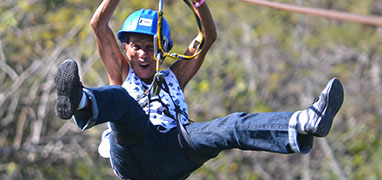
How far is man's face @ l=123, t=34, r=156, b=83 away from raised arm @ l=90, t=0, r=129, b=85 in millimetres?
75

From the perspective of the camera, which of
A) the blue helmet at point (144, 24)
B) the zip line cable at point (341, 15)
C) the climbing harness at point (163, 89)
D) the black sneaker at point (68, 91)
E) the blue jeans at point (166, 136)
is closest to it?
the zip line cable at point (341, 15)

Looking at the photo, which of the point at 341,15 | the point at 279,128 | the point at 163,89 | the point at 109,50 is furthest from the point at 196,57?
the point at 341,15

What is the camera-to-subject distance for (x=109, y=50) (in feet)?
15.3

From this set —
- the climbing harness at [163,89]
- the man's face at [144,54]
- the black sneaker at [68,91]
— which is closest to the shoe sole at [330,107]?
the climbing harness at [163,89]

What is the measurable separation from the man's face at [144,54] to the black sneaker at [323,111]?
1.43m

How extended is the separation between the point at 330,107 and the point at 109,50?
65.7 inches

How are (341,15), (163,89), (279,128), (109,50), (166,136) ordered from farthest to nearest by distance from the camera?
1. (109,50)
2. (163,89)
3. (166,136)
4. (279,128)
5. (341,15)

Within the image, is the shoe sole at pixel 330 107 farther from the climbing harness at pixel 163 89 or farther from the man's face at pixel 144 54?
the man's face at pixel 144 54

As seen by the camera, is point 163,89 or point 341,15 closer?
point 341,15

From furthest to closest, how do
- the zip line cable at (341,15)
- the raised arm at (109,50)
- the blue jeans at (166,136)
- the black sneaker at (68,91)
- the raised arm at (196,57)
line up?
the raised arm at (196,57), the raised arm at (109,50), the blue jeans at (166,136), the black sneaker at (68,91), the zip line cable at (341,15)

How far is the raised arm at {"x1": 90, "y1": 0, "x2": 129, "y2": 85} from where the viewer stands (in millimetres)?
4574

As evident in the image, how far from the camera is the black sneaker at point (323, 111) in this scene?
3602mm

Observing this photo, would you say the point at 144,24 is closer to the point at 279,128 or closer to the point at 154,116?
the point at 154,116

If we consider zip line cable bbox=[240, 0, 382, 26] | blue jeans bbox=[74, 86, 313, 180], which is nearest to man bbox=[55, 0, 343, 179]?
blue jeans bbox=[74, 86, 313, 180]
